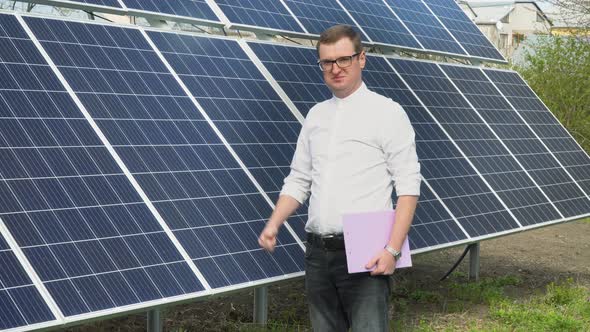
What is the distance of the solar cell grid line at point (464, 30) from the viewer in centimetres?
1490

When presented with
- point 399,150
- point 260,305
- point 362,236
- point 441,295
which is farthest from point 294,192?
point 441,295

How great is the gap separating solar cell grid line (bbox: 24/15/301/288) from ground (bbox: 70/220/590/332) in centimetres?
185

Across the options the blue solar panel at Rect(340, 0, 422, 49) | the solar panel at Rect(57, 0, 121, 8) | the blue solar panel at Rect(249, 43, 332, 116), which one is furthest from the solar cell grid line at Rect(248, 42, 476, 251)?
the blue solar panel at Rect(340, 0, 422, 49)

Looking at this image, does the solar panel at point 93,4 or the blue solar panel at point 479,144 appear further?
the blue solar panel at point 479,144

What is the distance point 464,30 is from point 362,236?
1041cm

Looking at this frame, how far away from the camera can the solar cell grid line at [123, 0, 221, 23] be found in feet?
30.5

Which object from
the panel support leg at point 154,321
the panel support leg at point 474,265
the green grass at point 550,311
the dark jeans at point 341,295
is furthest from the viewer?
the panel support leg at point 474,265

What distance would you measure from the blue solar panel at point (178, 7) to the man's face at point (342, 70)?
3994 millimetres

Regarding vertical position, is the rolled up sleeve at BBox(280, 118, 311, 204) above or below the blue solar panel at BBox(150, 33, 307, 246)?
below

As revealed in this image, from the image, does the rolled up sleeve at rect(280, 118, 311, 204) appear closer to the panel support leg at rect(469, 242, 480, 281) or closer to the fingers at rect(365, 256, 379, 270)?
Answer: the fingers at rect(365, 256, 379, 270)

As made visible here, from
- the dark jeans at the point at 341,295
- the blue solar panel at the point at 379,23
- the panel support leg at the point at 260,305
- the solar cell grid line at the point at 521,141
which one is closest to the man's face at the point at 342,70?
the dark jeans at the point at 341,295

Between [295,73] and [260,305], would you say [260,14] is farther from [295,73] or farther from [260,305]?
[260,305]

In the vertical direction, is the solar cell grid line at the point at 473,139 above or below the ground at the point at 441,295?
above

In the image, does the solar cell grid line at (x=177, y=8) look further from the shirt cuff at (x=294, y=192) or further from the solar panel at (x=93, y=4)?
the shirt cuff at (x=294, y=192)
